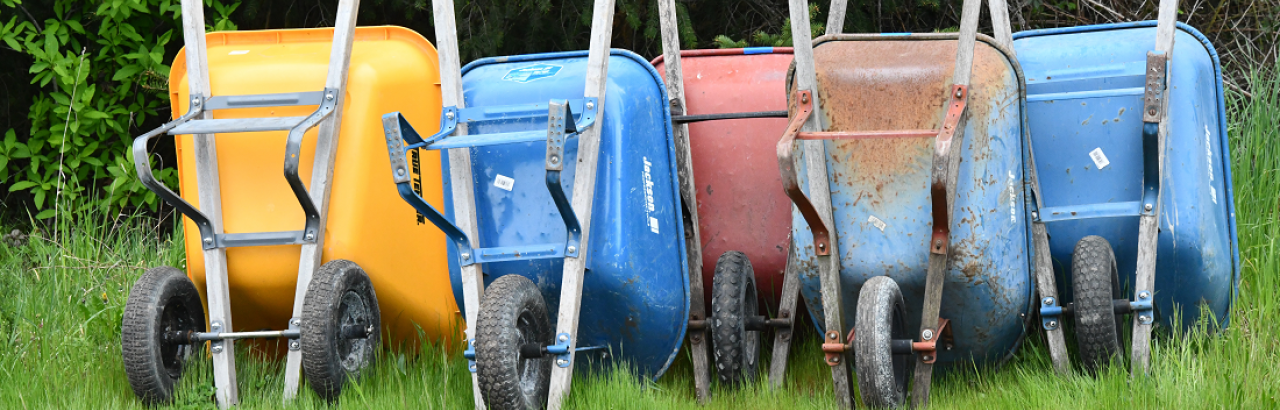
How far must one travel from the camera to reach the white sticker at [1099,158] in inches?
128

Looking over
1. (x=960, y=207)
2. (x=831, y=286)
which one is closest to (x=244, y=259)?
(x=831, y=286)

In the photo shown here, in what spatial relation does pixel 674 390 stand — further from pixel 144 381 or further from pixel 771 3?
pixel 771 3

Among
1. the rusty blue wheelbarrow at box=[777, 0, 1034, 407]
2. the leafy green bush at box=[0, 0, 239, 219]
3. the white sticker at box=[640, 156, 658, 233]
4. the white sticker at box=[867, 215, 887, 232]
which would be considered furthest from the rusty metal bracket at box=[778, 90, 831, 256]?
the leafy green bush at box=[0, 0, 239, 219]

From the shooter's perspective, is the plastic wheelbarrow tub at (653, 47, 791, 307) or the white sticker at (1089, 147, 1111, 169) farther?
the plastic wheelbarrow tub at (653, 47, 791, 307)

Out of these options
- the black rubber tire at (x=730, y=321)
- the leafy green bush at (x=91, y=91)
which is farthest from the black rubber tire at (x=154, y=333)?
the leafy green bush at (x=91, y=91)

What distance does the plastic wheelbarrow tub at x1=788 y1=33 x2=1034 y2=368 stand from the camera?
9.55 feet

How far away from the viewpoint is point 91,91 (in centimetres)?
488

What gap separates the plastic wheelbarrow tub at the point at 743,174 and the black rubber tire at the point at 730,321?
1.09ft

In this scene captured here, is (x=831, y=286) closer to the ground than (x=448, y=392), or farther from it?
farther from it

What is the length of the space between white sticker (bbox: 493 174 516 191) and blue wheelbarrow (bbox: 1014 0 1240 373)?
60.1 inches

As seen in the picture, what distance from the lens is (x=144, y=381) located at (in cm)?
304

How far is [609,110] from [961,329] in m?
1.18

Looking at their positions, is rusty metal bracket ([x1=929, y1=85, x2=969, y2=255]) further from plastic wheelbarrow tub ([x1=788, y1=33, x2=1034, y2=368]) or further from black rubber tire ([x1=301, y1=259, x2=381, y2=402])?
black rubber tire ([x1=301, y1=259, x2=381, y2=402])

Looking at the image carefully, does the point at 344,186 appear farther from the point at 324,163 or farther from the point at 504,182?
the point at 504,182
